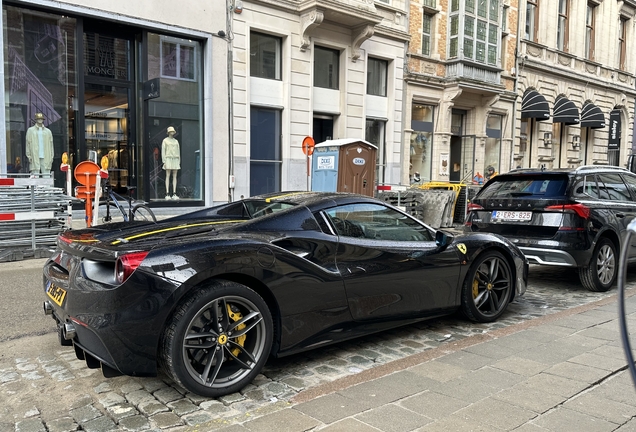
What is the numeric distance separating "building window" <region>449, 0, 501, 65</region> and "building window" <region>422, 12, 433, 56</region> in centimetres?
89

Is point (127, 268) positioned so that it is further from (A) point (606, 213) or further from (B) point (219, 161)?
(B) point (219, 161)

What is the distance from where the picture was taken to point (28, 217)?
8.11 meters

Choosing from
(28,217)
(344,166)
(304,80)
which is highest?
(304,80)

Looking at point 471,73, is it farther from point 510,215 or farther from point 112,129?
point 510,215

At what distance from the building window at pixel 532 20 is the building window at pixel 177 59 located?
58.6ft

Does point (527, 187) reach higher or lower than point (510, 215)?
higher

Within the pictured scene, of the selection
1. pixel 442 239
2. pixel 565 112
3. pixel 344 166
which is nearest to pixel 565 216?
pixel 442 239

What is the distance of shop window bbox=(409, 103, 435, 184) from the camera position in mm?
20266

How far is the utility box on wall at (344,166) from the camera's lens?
480 inches

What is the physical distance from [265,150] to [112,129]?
4.62 metres

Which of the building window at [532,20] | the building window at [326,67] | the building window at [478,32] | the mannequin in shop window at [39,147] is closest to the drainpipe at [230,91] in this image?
the building window at [326,67]

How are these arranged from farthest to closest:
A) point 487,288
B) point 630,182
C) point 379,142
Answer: point 379,142
point 630,182
point 487,288

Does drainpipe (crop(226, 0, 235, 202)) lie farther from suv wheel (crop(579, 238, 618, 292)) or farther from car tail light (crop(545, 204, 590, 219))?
suv wheel (crop(579, 238, 618, 292))

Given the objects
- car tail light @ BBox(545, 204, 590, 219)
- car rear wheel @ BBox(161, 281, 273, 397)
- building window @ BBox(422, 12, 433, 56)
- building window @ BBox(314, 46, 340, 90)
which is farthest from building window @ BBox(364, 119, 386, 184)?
car rear wheel @ BBox(161, 281, 273, 397)
